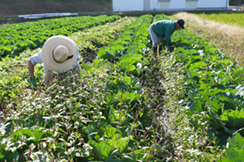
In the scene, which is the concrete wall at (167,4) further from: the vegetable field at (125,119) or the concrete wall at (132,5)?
the vegetable field at (125,119)

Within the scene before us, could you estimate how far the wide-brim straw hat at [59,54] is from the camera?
325 cm

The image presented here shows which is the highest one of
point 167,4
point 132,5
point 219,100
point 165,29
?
point 132,5

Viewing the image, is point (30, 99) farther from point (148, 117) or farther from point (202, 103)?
point (202, 103)

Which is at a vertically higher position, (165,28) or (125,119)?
(165,28)

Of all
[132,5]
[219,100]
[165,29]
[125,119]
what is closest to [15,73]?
[125,119]

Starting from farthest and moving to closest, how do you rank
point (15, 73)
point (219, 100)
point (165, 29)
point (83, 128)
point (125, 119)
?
1. point (165, 29)
2. point (15, 73)
3. point (219, 100)
4. point (125, 119)
5. point (83, 128)

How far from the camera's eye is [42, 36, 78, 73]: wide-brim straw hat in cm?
325

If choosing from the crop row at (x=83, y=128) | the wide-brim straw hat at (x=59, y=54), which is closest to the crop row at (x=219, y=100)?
the crop row at (x=83, y=128)

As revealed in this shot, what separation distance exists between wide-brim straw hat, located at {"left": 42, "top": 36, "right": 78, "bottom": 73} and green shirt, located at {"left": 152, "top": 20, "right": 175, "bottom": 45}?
3744 mm

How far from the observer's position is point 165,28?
6789 mm

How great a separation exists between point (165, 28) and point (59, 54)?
176 inches

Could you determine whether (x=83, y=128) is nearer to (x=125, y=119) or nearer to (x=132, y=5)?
(x=125, y=119)

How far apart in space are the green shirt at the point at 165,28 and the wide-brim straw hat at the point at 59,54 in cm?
374

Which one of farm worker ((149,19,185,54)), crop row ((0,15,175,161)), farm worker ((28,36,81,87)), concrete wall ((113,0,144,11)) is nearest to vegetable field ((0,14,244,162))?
crop row ((0,15,175,161))
